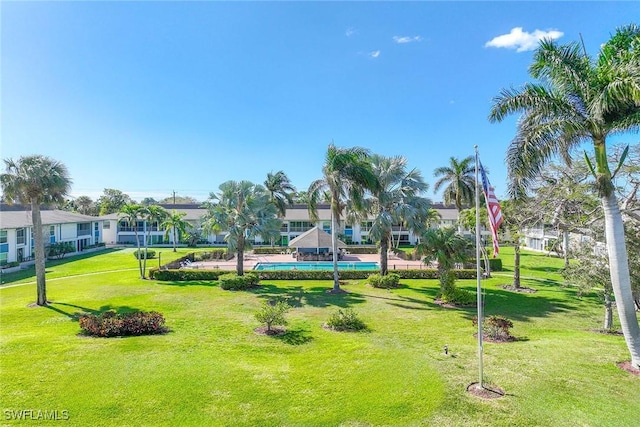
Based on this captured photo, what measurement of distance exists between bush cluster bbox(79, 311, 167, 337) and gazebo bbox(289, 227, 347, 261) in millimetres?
27174

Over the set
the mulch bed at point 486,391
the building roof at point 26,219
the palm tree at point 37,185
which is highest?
the palm tree at point 37,185

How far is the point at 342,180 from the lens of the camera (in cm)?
2555

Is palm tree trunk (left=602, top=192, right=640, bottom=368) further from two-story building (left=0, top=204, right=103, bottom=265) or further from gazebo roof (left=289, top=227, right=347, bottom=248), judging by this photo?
two-story building (left=0, top=204, right=103, bottom=265)

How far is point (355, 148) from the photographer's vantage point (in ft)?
84.3

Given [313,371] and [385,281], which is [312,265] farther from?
[313,371]

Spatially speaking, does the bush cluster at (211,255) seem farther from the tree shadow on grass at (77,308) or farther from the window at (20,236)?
the tree shadow on grass at (77,308)

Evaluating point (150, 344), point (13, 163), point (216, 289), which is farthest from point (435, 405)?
point (13, 163)

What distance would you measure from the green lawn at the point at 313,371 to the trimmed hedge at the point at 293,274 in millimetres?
9480

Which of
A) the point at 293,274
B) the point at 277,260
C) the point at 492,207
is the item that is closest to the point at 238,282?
the point at 293,274

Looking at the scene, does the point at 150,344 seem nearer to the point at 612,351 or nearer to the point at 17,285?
the point at 612,351

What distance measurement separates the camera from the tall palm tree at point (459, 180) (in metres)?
35.6

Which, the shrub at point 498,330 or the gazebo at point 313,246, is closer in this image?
the shrub at point 498,330

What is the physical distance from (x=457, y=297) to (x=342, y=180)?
445 inches

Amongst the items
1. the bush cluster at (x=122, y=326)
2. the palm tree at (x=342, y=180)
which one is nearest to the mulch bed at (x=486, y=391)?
the bush cluster at (x=122, y=326)
